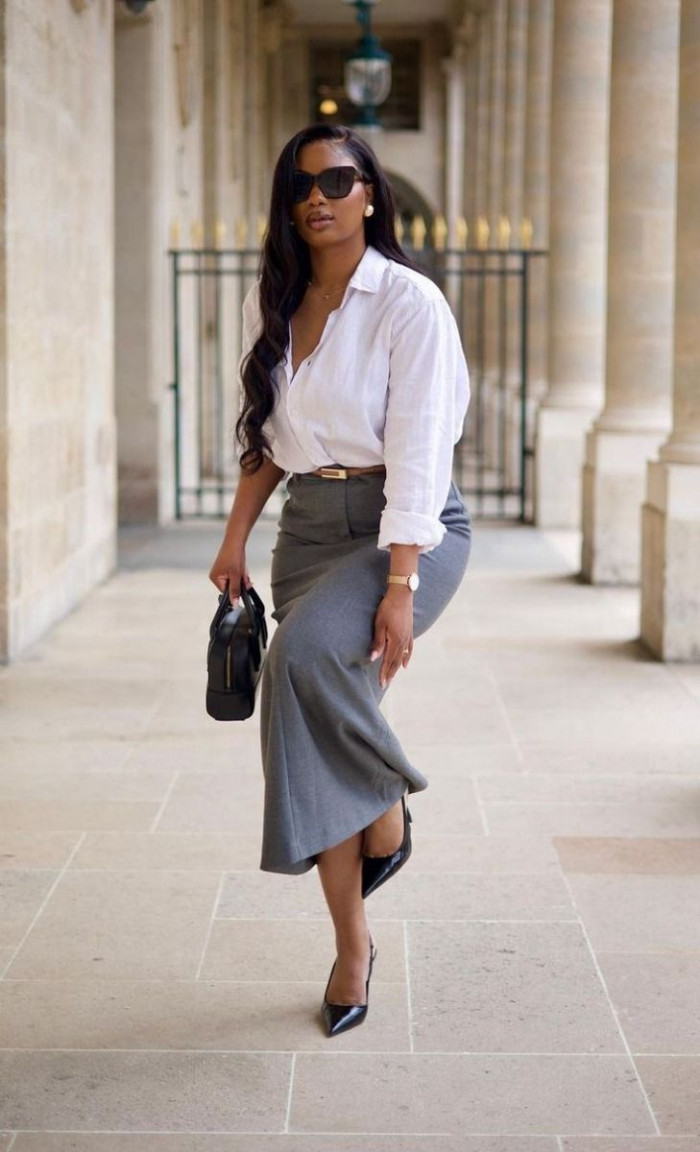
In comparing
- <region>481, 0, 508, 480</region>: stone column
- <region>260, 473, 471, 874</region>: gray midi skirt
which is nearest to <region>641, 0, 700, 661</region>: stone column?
<region>260, 473, 471, 874</region>: gray midi skirt

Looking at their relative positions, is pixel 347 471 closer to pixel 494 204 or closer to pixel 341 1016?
pixel 341 1016

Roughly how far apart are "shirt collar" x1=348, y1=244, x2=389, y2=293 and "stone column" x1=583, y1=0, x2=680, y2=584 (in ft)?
23.8

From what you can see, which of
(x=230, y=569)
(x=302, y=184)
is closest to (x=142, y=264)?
(x=230, y=569)

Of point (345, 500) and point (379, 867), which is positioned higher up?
point (345, 500)

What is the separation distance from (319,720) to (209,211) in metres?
15.7

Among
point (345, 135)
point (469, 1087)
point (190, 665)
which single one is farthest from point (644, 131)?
point (469, 1087)

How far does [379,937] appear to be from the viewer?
14.1ft

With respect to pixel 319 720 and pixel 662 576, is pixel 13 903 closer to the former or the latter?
pixel 319 720

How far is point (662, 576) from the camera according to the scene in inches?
324

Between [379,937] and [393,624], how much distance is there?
1.17 m

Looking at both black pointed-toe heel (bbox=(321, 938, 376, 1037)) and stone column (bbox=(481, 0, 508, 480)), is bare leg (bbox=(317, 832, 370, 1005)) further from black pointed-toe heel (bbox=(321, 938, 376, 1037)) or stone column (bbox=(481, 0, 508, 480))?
stone column (bbox=(481, 0, 508, 480))

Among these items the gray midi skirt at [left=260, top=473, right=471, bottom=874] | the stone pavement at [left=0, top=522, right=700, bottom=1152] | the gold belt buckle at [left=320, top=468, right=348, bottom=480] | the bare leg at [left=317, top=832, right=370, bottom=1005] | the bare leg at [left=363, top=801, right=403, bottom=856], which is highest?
the gold belt buckle at [left=320, top=468, right=348, bottom=480]

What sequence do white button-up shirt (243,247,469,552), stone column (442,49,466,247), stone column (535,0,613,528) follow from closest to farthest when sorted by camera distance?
white button-up shirt (243,247,469,552), stone column (535,0,613,528), stone column (442,49,466,247)

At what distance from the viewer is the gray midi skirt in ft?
11.2
